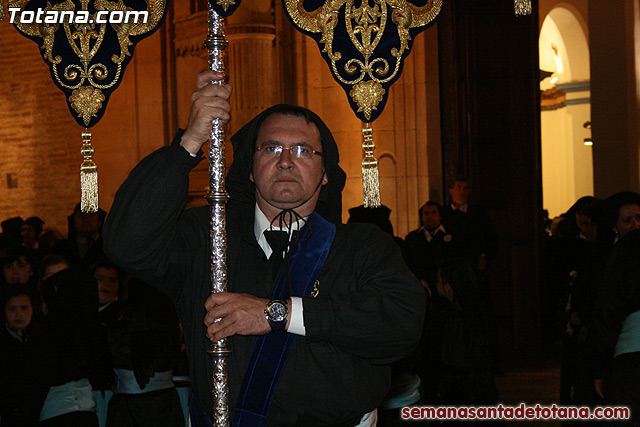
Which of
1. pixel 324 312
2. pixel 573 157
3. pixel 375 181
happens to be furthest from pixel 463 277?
pixel 573 157

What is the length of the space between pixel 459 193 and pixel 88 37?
4.93 meters

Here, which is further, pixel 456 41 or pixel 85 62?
pixel 456 41

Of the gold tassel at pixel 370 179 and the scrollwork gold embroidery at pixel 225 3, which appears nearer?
the scrollwork gold embroidery at pixel 225 3

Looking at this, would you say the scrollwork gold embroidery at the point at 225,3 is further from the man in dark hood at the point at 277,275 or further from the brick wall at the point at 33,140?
the brick wall at the point at 33,140

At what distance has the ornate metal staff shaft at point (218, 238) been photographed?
9.96 feet

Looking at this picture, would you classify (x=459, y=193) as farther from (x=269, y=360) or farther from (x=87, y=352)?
(x=269, y=360)

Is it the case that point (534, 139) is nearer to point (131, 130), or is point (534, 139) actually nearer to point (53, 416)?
point (131, 130)

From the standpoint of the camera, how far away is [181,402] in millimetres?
6039

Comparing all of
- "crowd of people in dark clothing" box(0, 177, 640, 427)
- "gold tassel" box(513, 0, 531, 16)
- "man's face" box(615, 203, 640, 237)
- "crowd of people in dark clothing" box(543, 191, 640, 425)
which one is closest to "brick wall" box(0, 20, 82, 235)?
"crowd of people in dark clothing" box(0, 177, 640, 427)

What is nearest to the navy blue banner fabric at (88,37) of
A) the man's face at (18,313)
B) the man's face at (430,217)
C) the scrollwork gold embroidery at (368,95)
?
the scrollwork gold embroidery at (368,95)

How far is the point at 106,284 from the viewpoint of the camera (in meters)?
6.12

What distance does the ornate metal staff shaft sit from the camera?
3.04 m

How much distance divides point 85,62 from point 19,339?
2043 millimetres

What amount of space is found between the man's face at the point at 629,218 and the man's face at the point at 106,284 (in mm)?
3248
